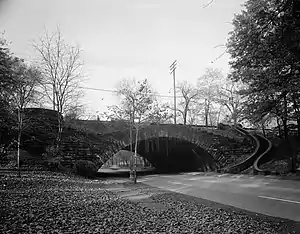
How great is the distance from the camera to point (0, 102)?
10.6m

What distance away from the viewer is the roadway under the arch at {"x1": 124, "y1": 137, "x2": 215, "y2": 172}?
29.0 m

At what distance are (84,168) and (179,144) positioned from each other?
1448cm

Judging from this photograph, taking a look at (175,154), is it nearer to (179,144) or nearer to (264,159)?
(179,144)

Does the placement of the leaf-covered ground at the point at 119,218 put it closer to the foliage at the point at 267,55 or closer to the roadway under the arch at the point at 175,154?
the foliage at the point at 267,55

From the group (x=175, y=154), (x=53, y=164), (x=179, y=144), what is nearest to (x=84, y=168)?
(x=53, y=164)

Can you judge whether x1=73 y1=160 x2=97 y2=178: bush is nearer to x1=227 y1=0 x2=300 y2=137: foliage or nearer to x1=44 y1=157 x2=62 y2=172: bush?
x1=44 y1=157 x2=62 y2=172: bush

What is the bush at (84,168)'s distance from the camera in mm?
19362

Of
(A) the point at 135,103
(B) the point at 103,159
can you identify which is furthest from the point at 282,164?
(B) the point at 103,159

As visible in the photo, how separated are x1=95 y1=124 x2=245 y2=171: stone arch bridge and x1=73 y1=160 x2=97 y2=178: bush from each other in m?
1.88

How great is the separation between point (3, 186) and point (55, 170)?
825 centimetres

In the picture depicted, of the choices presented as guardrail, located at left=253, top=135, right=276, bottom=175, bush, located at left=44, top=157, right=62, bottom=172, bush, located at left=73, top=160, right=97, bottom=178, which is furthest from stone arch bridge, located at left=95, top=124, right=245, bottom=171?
bush, located at left=44, top=157, right=62, bottom=172

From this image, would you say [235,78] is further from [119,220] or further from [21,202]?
[21,202]

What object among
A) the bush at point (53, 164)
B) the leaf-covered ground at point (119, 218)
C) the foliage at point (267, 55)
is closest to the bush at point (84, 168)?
the bush at point (53, 164)

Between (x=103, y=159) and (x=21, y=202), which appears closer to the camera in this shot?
(x=21, y=202)
